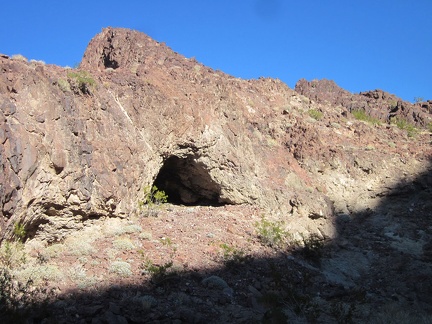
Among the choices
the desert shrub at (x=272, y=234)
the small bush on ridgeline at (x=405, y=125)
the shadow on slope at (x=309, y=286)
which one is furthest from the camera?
the small bush on ridgeline at (x=405, y=125)

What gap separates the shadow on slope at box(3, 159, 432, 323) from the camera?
909 centimetres

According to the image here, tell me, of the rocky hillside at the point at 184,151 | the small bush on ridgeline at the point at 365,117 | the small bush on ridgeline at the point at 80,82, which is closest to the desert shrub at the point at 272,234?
the rocky hillside at the point at 184,151

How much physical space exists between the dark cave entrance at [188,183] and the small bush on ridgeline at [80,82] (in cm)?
381

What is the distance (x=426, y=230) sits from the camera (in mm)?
16156

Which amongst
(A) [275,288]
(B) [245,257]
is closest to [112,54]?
(B) [245,257]

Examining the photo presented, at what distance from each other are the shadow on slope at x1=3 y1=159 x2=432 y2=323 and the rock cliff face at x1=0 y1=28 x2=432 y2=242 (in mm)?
1212

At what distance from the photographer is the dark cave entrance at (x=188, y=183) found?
15.7 metres

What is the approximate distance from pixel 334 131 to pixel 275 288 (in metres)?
11.4

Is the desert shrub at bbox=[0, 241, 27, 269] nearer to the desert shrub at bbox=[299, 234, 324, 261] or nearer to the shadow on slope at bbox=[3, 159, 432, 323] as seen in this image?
the shadow on slope at bbox=[3, 159, 432, 323]

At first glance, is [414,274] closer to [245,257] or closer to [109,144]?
[245,257]

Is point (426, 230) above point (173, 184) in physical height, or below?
above

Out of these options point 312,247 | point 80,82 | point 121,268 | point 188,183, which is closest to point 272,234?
point 312,247

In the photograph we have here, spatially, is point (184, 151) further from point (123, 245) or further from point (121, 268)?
point (121, 268)

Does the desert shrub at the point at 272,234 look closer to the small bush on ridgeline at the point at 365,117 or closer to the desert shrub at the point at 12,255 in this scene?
the desert shrub at the point at 12,255
